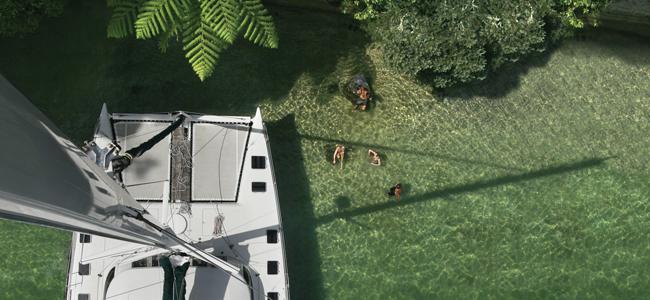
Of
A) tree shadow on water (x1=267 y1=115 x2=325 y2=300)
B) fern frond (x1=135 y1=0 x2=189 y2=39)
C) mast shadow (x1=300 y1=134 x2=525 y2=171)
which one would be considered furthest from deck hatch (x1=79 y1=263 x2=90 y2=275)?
mast shadow (x1=300 y1=134 x2=525 y2=171)

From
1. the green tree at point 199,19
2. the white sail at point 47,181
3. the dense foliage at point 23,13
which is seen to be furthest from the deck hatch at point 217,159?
the white sail at point 47,181

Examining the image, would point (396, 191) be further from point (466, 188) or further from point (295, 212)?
point (295, 212)

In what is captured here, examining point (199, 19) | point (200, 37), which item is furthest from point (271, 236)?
point (199, 19)

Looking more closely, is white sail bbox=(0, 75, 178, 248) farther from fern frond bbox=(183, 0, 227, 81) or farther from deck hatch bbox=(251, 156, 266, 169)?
deck hatch bbox=(251, 156, 266, 169)

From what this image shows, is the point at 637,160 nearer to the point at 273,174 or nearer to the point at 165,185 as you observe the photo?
the point at 273,174

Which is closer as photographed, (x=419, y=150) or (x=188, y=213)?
(x=188, y=213)

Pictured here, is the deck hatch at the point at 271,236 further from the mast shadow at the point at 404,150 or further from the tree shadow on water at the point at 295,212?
the mast shadow at the point at 404,150
